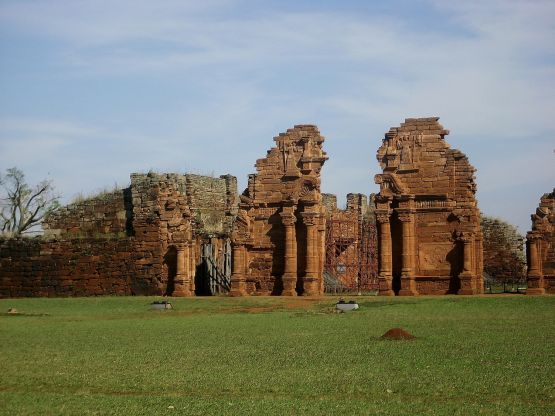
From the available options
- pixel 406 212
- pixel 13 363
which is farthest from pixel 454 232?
pixel 13 363

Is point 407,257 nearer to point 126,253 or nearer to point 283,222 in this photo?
point 283,222

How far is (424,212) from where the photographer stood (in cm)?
3366

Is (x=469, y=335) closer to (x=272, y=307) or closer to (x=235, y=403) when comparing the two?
(x=235, y=403)

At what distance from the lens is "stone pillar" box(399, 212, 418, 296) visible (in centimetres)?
3288

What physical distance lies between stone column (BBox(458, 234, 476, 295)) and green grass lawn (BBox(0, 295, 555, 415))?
220 inches

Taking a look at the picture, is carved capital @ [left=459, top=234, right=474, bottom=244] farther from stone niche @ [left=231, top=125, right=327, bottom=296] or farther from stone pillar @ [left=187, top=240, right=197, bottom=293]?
stone pillar @ [left=187, top=240, right=197, bottom=293]

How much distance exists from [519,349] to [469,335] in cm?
256

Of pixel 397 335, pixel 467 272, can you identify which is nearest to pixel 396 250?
pixel 467 272

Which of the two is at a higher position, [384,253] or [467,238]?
[467,238]

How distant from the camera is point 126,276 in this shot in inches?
1428

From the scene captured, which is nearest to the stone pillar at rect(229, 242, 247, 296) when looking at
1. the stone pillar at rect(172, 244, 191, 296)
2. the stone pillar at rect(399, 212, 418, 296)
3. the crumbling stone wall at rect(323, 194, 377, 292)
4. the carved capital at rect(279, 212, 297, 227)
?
the stone pillar at rect(172, 244, 191, 296)

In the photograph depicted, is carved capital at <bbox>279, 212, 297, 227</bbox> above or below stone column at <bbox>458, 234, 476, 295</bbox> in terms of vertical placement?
above

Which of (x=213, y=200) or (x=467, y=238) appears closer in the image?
(x=467, y=238)

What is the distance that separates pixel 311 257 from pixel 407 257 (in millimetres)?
3242
